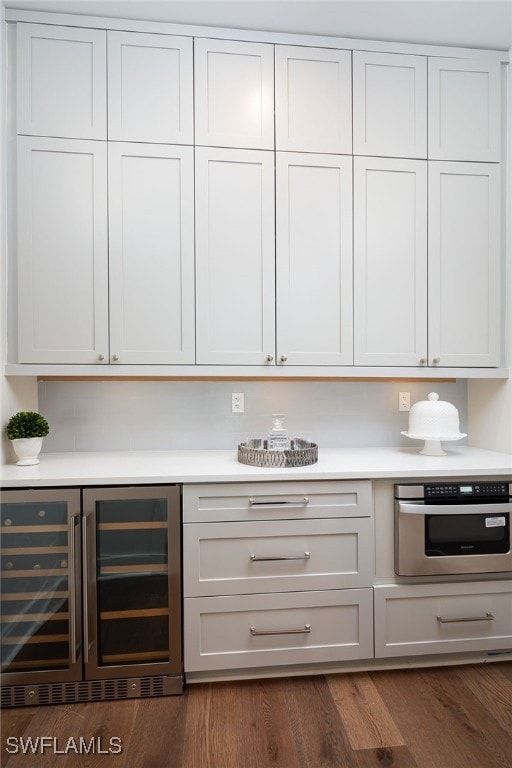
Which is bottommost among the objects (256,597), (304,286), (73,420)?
(256,597)

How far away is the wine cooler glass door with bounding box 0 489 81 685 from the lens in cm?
187

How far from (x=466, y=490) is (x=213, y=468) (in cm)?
115

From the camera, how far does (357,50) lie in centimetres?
234

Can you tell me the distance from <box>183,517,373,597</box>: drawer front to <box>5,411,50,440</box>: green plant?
2.69 ft

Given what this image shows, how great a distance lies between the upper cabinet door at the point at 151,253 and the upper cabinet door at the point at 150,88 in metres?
0.08

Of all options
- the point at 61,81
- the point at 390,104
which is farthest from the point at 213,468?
the point at 390,104

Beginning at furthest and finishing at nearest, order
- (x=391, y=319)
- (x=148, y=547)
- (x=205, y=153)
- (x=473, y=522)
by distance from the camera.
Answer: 1. (x=391, y=319)
2. (x=205, y=153)
3. (x=473, y=522)
4. (x=148, y=547)

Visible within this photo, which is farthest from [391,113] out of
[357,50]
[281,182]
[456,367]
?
[456,367]

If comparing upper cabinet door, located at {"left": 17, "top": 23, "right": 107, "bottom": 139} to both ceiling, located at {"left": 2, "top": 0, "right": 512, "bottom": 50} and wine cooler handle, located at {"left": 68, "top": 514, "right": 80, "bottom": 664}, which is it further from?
wine cooler handle, located at {"left": 68, "top": 514, "right": 80, "bottom": 664}

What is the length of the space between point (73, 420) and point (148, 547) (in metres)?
0.94

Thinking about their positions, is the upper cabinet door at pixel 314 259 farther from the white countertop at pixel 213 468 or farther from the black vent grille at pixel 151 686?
the black vent grille at pixel 151 686

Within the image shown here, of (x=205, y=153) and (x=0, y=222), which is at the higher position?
(x=205, y=153)

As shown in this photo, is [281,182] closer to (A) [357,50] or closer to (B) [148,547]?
(A) [357,50]

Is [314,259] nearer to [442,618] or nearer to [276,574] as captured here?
[276,574]
